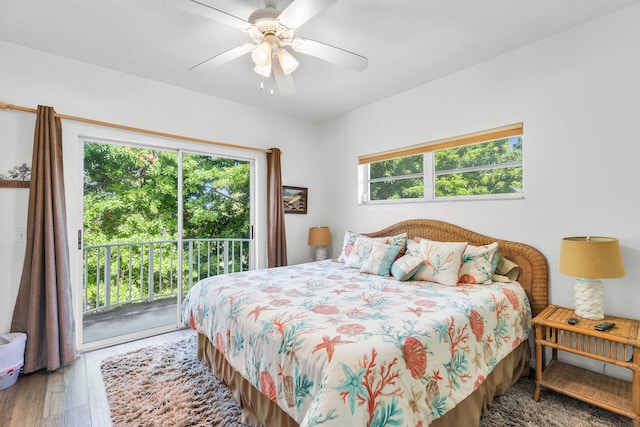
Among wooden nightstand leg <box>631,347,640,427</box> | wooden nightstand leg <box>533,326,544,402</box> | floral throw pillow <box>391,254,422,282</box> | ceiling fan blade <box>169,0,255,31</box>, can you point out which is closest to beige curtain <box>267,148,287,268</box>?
floral throw pillow <box>391,254,422,282</box>

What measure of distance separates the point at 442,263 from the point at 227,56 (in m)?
2.22

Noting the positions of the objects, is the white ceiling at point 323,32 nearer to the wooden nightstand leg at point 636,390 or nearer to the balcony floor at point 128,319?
the wooden nightstand leg at point 636,390

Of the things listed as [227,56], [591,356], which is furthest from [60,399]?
[591,356]

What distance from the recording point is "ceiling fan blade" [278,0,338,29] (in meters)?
1.45

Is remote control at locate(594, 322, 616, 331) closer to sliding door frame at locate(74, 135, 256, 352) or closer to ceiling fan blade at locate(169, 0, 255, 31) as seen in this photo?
ceiling fan blade at locate(169, 0, 255, 31)

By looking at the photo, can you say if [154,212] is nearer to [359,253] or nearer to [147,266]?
[147,266]

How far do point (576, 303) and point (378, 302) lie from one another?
1365 mm

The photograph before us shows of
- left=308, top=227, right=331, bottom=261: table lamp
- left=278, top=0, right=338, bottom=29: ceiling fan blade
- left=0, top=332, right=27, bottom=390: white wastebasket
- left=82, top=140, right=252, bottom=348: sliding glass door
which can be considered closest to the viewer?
left=278, top=0, right=338, bottom=29: ceiling fan blade

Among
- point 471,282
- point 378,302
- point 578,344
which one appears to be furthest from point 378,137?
point 578,344

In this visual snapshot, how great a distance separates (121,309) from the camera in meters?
3.92

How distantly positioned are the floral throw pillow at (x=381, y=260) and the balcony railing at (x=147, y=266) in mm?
1840

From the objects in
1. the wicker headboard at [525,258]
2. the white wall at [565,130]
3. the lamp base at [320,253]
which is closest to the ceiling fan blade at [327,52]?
the white wall at [565,130]

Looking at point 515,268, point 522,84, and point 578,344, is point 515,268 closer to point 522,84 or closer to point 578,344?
point 578,344

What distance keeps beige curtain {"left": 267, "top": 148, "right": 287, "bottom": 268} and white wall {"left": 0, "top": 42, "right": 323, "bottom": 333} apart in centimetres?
12
